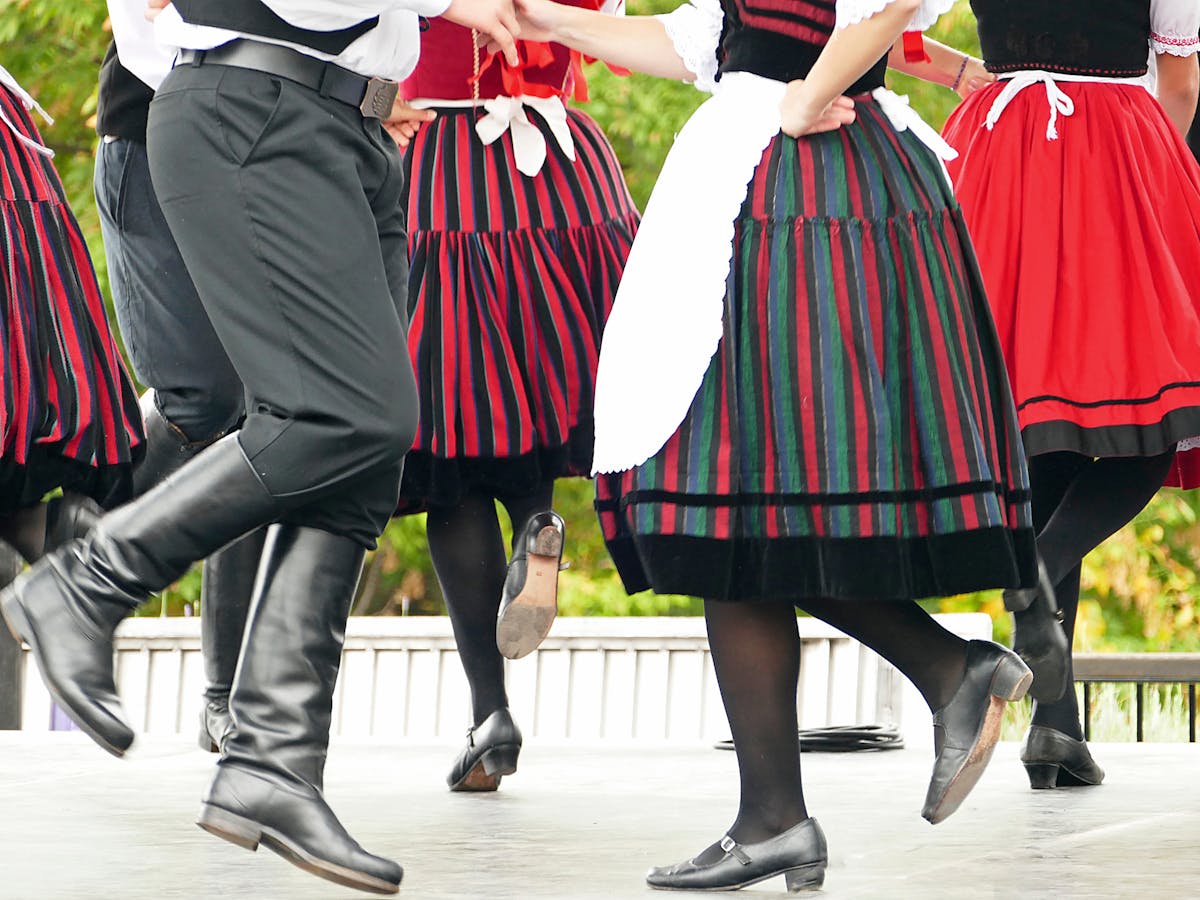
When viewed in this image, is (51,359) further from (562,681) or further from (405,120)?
(562,681)

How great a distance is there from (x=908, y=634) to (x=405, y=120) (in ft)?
4.75

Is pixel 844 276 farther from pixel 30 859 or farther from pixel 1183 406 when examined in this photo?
pixel 30 859

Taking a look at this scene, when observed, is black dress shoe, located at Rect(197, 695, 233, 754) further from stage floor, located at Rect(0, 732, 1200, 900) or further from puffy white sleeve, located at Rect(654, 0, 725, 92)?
puffy white sleeve, located at Rect(654, 0, 725, 92)

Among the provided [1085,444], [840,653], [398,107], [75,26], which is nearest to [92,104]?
[75,26]

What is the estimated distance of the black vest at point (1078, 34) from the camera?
328cm

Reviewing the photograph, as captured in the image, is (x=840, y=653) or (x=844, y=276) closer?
(x=844, y=276)

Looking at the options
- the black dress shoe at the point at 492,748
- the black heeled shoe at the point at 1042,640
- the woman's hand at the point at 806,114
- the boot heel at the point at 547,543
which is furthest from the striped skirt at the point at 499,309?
the woman's hand at the point at 806,114

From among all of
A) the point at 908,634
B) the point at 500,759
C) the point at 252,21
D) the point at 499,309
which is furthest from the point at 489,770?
the point at 252,21

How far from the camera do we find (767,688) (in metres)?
2.36

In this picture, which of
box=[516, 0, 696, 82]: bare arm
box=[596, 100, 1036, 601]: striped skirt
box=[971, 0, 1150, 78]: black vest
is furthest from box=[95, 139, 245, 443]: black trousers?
box=[971, 0, 1150, 78]: black vest

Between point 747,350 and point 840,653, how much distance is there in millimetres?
2989

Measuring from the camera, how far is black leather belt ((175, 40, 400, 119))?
2.31 metres

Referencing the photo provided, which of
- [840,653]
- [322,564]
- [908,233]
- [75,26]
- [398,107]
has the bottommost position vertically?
[840,653]

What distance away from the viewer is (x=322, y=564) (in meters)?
2.30
